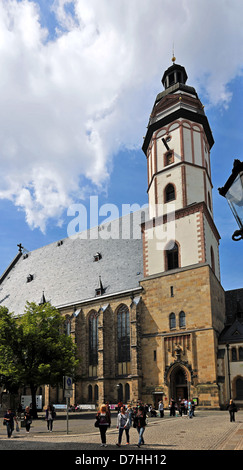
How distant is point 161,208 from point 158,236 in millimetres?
2685

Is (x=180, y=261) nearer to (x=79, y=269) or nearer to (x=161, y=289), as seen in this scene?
(x=161, y=289)

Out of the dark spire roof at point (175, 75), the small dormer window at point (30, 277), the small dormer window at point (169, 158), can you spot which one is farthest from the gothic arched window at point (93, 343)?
the dark spire roof at point (175, 75)

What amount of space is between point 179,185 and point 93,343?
17.1 m

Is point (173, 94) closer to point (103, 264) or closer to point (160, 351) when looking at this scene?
point (103, 264)

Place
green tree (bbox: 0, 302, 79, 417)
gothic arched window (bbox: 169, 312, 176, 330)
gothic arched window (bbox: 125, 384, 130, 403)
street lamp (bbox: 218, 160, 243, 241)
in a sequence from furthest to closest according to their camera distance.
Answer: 1. gothic arched window (bbox: 125, 384, 130, 403)
2. gothic arched window (bbox: 169, 312, 176, 330)
3. green tree (bbox: 0, 302, 79, 417)
4. street lamp (bbox: 218, 160, 243, 241)

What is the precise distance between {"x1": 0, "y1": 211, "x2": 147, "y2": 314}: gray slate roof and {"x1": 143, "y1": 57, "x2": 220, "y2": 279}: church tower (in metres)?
4.00

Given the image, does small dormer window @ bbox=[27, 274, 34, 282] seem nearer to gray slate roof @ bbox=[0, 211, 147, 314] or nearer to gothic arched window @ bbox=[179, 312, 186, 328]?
gray slate roof @ bbox=[0, 211, 147, 314]

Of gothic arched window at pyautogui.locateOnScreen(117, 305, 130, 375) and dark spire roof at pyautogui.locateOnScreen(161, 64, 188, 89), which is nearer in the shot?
gothic arched window at pyautogui.locateOnScreen(117, 305, 130, 375)

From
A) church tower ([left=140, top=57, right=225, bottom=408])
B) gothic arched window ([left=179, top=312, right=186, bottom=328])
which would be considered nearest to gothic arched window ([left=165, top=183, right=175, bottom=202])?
church tower ([left=140, top=57, right=225, bottom=408])

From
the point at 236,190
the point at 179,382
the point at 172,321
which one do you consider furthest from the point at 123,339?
the point at 236,190

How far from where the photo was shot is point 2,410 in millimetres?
35594

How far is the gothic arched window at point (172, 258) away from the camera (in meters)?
35.9

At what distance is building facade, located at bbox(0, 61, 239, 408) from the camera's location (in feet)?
107

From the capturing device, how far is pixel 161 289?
3550 centimetres
